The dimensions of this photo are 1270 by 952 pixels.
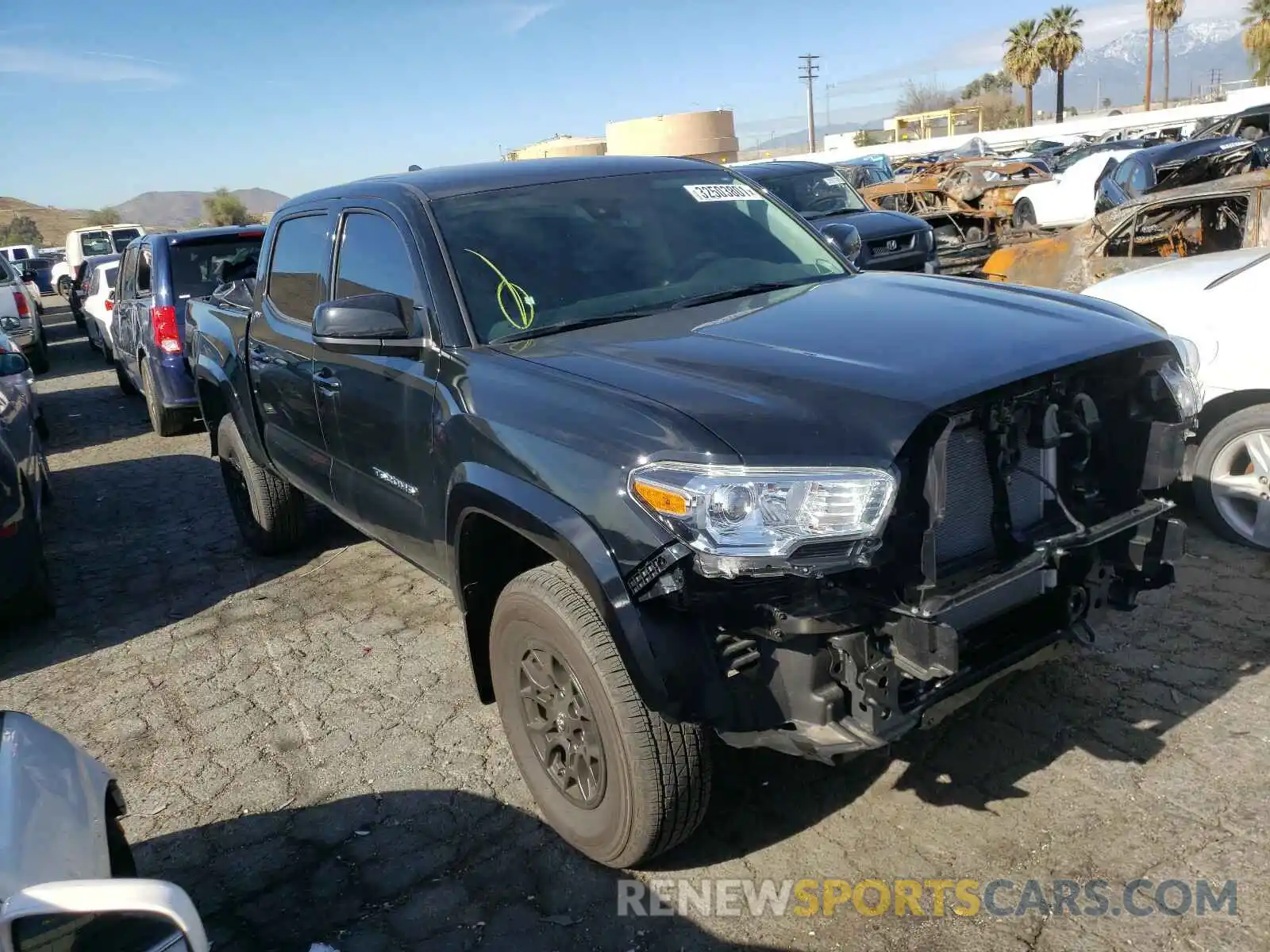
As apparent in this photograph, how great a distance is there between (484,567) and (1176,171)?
869 centimetres

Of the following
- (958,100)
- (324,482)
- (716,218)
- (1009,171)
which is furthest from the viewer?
(958,100)

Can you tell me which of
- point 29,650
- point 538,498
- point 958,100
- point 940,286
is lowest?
point 29,650

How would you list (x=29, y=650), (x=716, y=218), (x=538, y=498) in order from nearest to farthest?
(x=538, y=498) < (x=716, y=218) < (x=29, y=650)

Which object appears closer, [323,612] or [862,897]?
[862,897]

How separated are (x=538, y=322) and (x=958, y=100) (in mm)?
123177

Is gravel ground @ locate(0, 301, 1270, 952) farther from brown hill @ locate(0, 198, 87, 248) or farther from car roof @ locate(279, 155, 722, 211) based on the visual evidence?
brown hill @ locate(0, 198, 87, 248)

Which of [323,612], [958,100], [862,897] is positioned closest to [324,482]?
[323,612]

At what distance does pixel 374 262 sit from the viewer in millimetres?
3865

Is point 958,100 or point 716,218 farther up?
point 958,100

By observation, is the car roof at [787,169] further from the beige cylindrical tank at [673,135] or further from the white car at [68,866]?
the beige cylindrical tank at [673,135]

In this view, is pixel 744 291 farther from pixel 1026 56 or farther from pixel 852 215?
pixel 1026 56

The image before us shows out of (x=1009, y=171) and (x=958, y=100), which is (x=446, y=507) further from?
(x=958, y=100)

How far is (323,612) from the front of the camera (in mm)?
5203

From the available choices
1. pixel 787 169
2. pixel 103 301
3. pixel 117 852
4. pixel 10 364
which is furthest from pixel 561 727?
pixel 103 301
